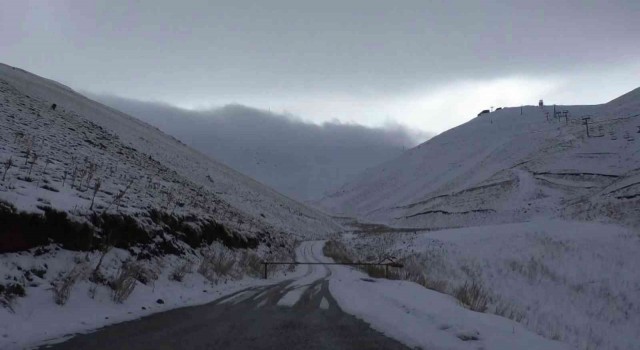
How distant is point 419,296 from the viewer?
10.4 m

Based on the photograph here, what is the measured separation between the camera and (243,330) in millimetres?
7098

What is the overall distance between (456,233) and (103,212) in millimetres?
33448

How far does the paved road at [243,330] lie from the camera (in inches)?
240

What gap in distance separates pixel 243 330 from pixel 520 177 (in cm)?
8717

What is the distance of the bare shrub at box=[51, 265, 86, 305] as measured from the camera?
25.9 feet

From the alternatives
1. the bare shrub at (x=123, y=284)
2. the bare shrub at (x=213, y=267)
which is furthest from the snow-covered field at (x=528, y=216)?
the bare shrub at (x=123, y=284)

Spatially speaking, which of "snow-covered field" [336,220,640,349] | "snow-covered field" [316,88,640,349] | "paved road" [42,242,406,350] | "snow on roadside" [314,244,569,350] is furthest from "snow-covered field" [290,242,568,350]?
"snow-covered field" [336,220,640,349]

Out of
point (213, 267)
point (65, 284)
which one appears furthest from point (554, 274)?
point (65, 284)

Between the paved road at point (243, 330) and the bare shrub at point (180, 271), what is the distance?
2.83 m

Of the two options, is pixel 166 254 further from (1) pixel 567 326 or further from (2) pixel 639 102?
(2) pixel 639 102

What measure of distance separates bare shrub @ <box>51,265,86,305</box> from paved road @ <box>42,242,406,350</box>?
1.51m

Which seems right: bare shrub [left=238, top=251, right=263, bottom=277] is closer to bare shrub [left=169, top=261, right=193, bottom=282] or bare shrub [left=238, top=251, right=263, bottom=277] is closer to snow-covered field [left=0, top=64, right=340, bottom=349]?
snow-covered field [left=0, top=64, right=340, bottom=349]

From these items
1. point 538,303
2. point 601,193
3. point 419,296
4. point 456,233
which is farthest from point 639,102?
point 419,296

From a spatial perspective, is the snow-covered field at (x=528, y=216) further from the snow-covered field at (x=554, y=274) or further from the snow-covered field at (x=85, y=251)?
the snow-covered field at (x=85, y=251)
